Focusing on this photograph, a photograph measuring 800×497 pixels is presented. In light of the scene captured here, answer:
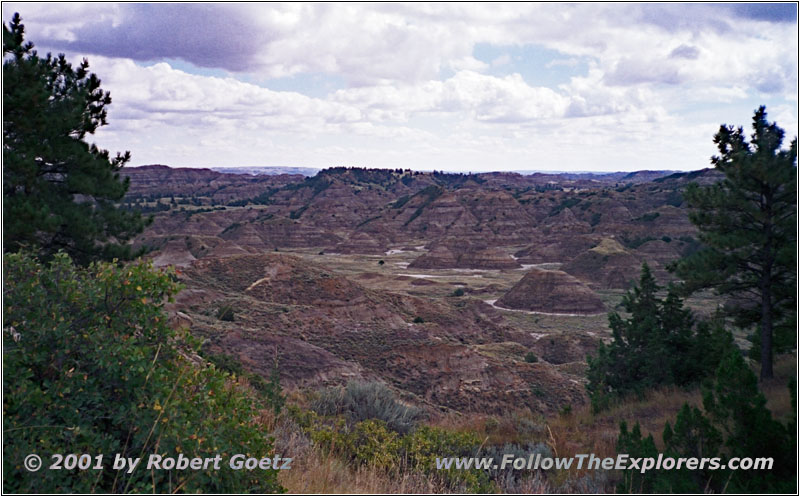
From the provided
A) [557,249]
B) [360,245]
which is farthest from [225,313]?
[360,245]

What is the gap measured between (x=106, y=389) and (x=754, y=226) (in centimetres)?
1559

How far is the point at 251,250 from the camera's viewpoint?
276 feet

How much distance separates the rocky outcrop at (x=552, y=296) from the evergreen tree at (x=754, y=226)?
142ft

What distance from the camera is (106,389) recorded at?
163 inches

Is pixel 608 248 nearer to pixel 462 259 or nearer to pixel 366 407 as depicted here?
pixel 462 259

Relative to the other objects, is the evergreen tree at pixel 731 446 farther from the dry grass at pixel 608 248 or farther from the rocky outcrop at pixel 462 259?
the rocky outcrop at pixel 462 259

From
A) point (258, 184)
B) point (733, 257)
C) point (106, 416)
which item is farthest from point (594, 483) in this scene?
point (258, 184)

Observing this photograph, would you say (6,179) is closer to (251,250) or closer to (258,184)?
(251,250)

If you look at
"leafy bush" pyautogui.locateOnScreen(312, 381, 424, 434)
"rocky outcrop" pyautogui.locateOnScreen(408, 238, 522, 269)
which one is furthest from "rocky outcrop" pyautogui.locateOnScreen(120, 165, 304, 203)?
"leafy bush" pyautogui.locateOnScreen(312, 381, 424, 434)

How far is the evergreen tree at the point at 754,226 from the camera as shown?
1324cm

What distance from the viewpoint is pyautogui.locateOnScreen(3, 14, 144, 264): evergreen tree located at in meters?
13.7

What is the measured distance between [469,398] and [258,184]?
175m

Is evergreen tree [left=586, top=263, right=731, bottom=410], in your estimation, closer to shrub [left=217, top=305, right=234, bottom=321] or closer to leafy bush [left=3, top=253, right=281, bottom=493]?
leafy bush [left=3, top=253, right=281, bottom=493]

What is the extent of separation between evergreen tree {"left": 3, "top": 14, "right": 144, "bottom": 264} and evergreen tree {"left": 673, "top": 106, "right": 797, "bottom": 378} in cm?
1716
